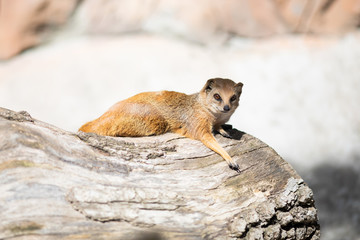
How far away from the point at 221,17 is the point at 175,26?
81 cm

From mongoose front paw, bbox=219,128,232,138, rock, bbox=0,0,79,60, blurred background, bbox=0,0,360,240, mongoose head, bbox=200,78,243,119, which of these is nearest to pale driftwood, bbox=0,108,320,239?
mongoose front paw, bbox=219,128,232,138

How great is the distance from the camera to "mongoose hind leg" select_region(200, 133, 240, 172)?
351cm

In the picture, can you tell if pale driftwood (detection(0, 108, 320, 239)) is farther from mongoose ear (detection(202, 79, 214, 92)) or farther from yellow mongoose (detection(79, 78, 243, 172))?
mongoose ear (detection(202, 79, 214, 92))

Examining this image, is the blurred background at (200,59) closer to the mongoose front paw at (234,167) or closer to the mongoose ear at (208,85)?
the mongoose ear at (208,85)

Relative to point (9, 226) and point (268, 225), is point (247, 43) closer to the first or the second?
point (268, 225)

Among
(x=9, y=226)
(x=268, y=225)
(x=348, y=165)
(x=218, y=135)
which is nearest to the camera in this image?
(x=9, y=226)

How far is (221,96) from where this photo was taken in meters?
4.40

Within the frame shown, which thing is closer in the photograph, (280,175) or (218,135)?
(280,175)

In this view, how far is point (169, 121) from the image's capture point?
14.5ft

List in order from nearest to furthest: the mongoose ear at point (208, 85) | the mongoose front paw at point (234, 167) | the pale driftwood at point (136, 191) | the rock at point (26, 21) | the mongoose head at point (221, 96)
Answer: the pale driftwood at point (136, 191), the mongoose front paw at point (234, 167), the mongoose head at point (221, 96), the mongoose ear at point (208, 85), the rock at point (26, 21)

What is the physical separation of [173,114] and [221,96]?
Result: 50 cm

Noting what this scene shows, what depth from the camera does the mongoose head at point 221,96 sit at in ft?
14.4

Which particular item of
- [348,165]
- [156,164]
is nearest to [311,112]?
[348,165]

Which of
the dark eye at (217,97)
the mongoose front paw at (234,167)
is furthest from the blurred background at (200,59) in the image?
the mongoose front paw at (234,167)
